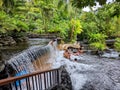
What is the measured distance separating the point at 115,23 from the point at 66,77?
2055 centimetres

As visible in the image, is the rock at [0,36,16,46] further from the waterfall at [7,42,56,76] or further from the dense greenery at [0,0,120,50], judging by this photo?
the waterfall at [7,42,56,76]

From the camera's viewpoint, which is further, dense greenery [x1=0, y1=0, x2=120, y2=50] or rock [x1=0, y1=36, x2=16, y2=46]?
dense greenery [x1=0, y1=0, x2=120, y2=50]

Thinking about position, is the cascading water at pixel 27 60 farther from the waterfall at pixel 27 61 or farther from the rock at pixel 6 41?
the rock at pixel 6 41

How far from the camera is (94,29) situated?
2392cm

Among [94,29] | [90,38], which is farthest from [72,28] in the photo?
[94,29]

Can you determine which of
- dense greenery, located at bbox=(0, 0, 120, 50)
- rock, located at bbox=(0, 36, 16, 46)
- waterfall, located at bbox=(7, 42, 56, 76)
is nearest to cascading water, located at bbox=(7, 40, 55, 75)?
waterfall, located at bbox=(7, 42, 56, 76)

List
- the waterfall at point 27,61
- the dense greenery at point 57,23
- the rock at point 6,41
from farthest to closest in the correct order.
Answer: the dense greenery at point 57,23
the rock at point 6,41
the waterfall at point 27,61

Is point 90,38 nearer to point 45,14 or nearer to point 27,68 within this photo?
point 45,14

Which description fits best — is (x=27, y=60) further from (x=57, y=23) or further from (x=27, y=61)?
(x=57, y=23)

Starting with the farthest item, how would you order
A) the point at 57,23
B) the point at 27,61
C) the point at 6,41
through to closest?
the point at 57,23 < the point at 6,41 < the point at 27,61

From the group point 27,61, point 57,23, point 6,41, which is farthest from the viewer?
point 57,23

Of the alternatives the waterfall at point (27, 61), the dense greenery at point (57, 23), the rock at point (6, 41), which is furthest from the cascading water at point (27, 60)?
the dense greenery at point (57, 23)

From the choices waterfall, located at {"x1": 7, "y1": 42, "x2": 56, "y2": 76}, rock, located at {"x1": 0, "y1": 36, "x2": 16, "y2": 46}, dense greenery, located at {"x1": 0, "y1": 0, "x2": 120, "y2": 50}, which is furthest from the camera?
dense greenery, located at {"x1": 0, "y1": 0, "x2": 120, "y2": 50}


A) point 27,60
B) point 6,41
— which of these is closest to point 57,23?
point 6,41
